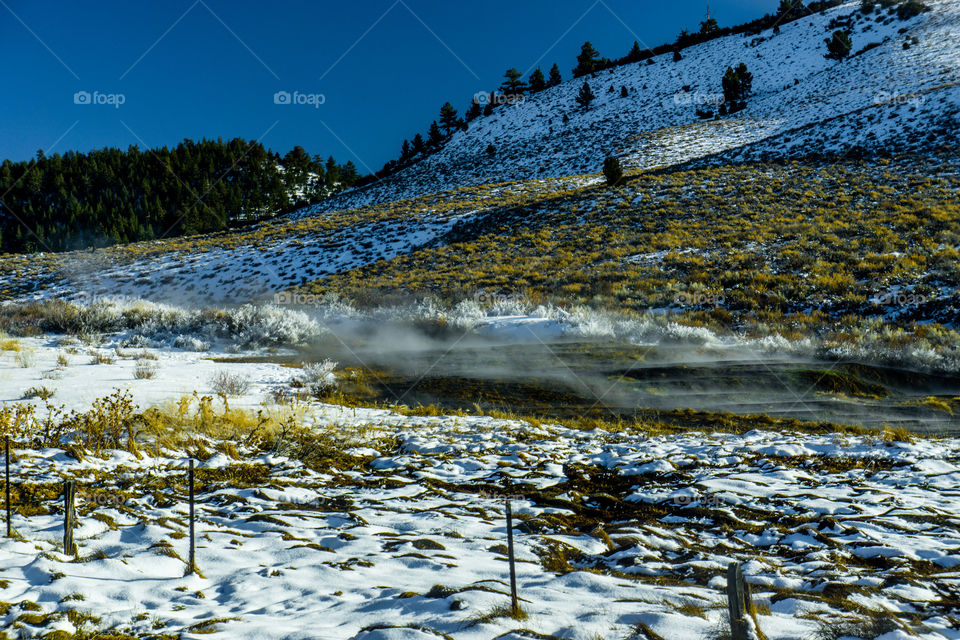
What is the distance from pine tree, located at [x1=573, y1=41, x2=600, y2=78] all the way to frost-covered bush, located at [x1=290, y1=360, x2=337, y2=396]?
86946 millimetres

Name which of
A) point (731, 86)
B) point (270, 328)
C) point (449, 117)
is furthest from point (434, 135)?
point (270, 328)

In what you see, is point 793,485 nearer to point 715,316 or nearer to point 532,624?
point 532,624

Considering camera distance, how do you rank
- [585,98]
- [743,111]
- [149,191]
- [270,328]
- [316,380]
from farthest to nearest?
[149,191] → [585,98] → [743,111] → [270,328] → [316,380]

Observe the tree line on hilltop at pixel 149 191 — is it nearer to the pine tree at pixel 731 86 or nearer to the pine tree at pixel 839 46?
the pine tree at pixel 731 86

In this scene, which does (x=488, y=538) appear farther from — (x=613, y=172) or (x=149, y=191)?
(x=149, y=191)

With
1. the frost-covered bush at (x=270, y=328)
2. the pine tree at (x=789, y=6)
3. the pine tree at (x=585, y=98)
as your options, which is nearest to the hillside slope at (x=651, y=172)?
the pine tree at (x=585, y=98)

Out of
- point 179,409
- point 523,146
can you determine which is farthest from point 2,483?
point 523,146

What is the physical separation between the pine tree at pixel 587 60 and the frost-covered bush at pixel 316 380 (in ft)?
285

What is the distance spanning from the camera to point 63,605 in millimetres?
2809

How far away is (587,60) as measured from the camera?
84062 millimetres

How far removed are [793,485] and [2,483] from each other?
7723mm

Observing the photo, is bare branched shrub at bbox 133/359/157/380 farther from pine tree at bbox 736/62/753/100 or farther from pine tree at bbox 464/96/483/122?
pine tree at bbox 464/96/483/122

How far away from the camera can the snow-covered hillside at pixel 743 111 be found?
36.6 metres

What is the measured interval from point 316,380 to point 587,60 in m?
88.8
